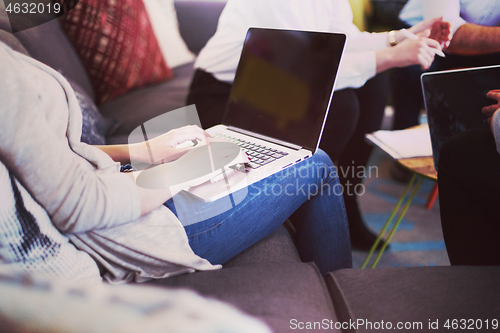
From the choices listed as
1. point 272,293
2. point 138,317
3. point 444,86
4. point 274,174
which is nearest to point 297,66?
point 274,174

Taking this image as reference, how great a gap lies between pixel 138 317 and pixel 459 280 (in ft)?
1.76

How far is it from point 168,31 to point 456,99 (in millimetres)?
1302

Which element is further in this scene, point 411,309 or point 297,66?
point 297,66

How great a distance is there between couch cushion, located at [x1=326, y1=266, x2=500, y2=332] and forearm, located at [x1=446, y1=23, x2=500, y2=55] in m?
0.77

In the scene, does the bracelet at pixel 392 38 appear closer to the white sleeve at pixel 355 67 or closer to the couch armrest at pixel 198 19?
the white sleeve at pixel 355 67

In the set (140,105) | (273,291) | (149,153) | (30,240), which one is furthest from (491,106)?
(140,105)

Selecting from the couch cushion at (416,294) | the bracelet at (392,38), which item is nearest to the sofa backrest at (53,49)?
the couch cushion at (416,294)

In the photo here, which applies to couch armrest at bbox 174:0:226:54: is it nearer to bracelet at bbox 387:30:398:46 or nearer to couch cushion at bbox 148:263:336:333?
bracelet at bbox 387:30:398:46

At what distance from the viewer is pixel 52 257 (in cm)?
43

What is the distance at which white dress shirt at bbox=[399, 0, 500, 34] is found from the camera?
937mm

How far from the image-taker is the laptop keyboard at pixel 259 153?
723mm

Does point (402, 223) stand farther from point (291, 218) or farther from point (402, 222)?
point (291, 218)

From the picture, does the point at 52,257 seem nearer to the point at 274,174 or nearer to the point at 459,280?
the point at 274,174

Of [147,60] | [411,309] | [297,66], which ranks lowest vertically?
[411,309]
